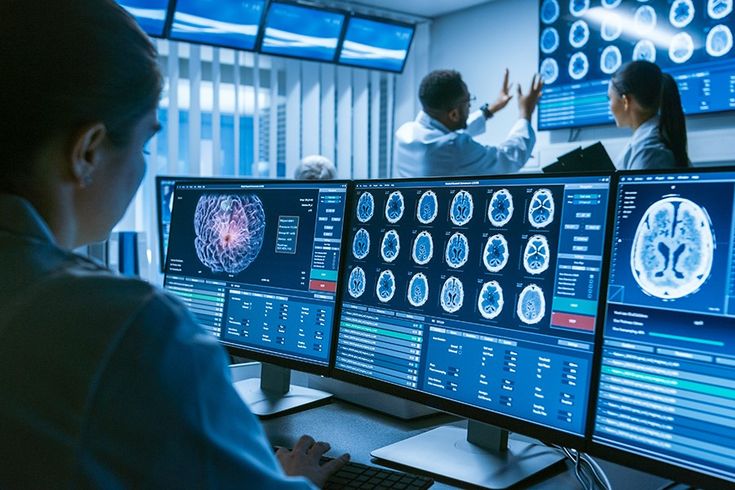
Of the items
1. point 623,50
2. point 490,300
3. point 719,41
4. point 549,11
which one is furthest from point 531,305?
point 549,11

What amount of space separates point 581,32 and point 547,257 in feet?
10.5

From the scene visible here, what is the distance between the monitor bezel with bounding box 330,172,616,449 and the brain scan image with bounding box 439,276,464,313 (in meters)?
0.14

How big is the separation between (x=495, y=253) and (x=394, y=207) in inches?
8.9

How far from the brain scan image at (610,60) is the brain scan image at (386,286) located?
2.96m

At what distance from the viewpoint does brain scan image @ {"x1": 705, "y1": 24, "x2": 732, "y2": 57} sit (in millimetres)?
3205

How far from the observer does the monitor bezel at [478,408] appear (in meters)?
0.91

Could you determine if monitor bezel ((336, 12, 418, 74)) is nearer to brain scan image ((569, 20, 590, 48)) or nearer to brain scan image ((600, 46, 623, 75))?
brain scan image ((569, 20, 590, 48))

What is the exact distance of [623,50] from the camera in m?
3.64

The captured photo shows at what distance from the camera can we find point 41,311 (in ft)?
1.85

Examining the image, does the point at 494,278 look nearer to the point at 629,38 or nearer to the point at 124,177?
the point at 124,177

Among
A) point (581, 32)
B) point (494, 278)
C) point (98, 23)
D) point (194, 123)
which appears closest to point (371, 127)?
point (194, 123)

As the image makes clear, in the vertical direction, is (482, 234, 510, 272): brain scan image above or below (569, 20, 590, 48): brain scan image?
below

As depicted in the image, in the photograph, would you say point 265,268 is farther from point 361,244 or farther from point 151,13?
point 151,13

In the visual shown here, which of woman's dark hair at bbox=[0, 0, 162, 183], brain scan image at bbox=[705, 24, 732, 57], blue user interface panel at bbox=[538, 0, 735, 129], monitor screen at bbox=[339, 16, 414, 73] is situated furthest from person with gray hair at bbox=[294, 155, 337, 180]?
woman's dark hair at bbox=[0, 0, 162, 183]
